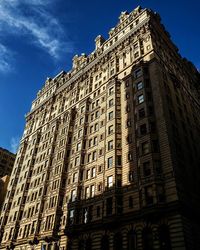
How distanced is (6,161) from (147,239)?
335ft

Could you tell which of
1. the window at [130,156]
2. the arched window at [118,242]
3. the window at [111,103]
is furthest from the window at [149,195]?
the window at [111,103]

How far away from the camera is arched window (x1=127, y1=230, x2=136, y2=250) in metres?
32.8

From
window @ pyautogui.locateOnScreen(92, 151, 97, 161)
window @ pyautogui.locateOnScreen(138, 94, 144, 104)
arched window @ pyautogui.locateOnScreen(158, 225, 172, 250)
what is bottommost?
arched window @ pyautogui.locateOnScreen(158, 225, 172, 250)

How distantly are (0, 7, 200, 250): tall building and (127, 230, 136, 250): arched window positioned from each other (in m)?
0.13

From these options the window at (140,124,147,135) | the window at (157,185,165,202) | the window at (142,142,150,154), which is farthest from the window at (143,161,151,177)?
the window at (140,124,147,135)

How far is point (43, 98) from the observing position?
293 ft

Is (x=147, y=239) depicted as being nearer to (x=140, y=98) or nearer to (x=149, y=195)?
(x=149, y=195)

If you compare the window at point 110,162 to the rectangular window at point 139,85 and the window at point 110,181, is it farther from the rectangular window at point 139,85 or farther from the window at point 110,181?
the rectangular window at point 139,85

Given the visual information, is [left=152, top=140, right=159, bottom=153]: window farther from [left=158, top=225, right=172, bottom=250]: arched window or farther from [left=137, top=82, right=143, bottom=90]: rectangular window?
[left=137, top=82, right=143, bottom=90]: rectangular window

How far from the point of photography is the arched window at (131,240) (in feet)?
107

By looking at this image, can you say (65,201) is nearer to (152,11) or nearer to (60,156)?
(60,156)

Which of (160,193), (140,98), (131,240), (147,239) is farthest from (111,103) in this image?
(147,239)

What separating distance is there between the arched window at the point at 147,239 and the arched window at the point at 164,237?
4.89ft

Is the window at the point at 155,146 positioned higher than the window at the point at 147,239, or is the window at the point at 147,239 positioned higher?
the window at the point at 155,146
